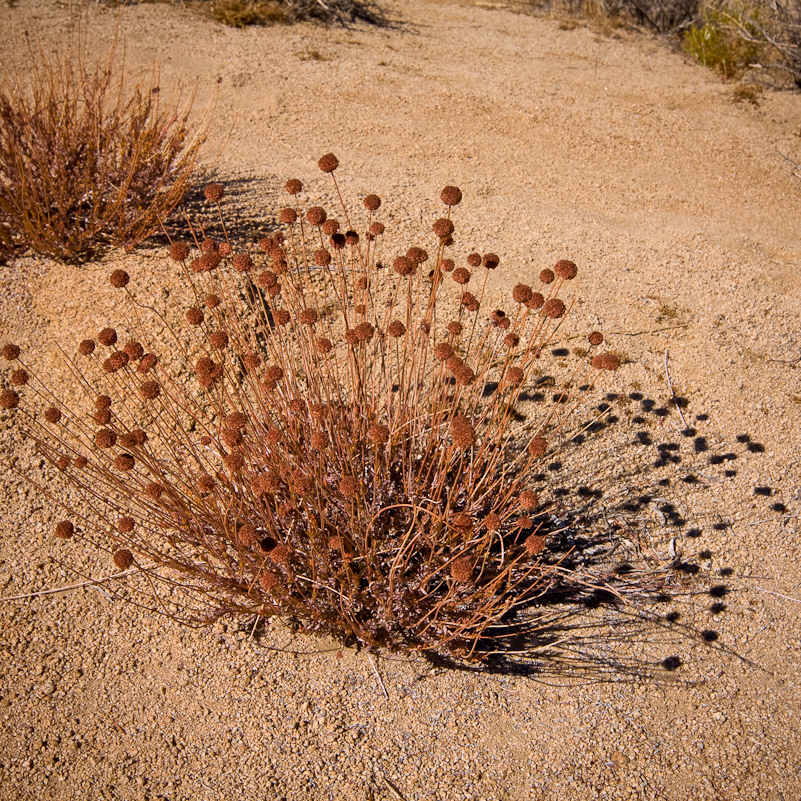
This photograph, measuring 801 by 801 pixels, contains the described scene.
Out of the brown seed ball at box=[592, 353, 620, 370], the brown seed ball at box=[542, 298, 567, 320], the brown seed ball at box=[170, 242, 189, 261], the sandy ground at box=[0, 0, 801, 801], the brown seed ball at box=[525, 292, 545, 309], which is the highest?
the brown seed ball at box=[542, 298, 567, 320]

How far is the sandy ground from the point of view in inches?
93.1

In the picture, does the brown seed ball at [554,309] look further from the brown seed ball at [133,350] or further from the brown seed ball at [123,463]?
the brown seed ball at [123,463]

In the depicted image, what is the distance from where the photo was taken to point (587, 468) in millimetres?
3365

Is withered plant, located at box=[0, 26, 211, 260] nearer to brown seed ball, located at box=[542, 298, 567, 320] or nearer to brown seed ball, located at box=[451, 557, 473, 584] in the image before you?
brown seed ball, located at box=[542, 298, 567, 320]

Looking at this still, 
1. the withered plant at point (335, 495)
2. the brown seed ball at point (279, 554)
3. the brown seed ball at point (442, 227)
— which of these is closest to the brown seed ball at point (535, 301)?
the withered plant at point (335, 495)

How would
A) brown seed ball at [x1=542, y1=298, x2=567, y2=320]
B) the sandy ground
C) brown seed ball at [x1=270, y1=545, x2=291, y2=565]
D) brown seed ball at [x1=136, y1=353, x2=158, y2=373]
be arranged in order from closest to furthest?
brown seed ball at [x1=270, y1=545, x2=291, y2=565] → brown seed ball at [x1=136, y1=353, x2=158, y2=373] → the sandy ground → brown seed ball at [x1=542, y1=298, x2=567, y2=320]

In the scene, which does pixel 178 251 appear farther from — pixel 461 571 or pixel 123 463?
pixel 461 571

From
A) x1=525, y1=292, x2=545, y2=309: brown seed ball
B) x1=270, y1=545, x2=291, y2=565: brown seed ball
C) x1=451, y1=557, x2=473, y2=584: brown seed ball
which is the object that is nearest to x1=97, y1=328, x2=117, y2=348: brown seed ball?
x1=270, y1=545, x2=291, y2=565: brown seed ball

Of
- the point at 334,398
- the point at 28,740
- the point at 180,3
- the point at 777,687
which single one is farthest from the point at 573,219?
the point at 180,3

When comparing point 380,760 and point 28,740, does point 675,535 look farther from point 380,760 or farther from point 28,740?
point 28,740

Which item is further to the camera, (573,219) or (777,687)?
(573,219)

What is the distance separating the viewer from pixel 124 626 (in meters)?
2.70

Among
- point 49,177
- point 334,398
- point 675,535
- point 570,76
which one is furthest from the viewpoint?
point 570,76

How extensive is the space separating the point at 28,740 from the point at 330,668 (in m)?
1.15
